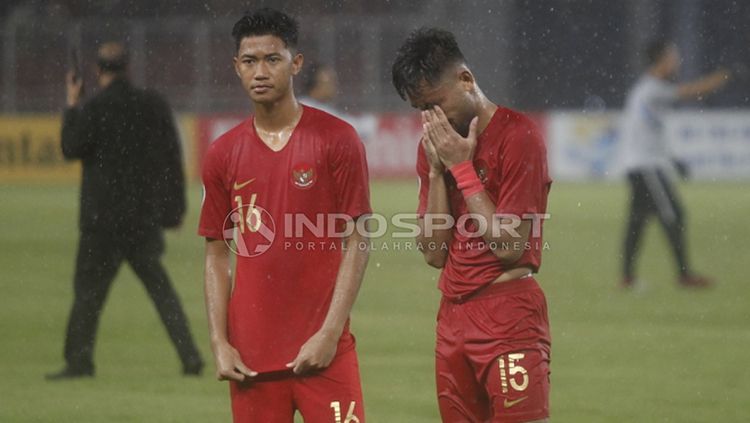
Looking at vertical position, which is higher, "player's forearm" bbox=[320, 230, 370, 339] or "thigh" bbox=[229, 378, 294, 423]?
"player's forearm" bbox=[320, 230, 370, 339]


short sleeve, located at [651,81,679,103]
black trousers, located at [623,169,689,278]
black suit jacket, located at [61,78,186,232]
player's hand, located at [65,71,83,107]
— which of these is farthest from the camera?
short sleeve, located at [651,81,679,103]

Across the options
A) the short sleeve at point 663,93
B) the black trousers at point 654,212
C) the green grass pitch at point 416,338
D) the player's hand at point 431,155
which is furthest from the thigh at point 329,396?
the short sleeve at point 663,93

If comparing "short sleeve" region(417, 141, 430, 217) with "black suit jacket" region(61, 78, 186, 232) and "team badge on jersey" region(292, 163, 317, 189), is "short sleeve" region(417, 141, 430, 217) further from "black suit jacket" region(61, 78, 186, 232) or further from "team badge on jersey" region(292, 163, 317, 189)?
"black suit jacket" region(61, 78, 186, 232)

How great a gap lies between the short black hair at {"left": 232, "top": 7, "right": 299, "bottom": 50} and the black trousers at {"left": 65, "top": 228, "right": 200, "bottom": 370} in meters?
3.72

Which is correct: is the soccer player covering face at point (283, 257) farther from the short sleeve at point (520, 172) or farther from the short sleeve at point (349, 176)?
the short sleeve at point (520, 172)

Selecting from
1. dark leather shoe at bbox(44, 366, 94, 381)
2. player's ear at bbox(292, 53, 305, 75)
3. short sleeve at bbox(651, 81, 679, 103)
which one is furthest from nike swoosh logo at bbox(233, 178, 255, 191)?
short sleeve at bbox(651, 81, 679, 103)

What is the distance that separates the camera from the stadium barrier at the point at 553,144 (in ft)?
75.4

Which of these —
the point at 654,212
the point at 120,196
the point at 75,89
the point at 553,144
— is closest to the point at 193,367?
the point at 120,196

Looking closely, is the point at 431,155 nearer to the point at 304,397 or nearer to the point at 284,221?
the point at 284,221

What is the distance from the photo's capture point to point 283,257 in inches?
159

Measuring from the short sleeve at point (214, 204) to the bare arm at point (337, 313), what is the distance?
38cm

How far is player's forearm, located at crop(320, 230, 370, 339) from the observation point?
3.98 m

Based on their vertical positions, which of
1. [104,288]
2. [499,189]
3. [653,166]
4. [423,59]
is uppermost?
[423,59]

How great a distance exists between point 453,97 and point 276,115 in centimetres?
53
